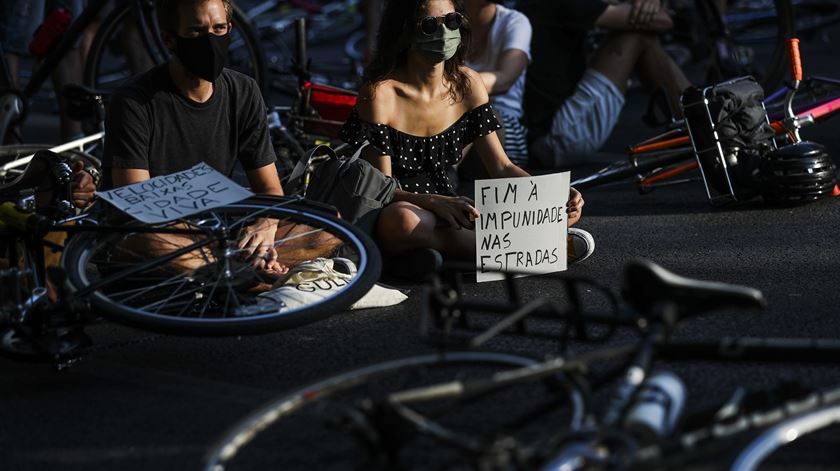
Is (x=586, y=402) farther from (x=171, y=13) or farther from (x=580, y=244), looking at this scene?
(x=580, y=244)

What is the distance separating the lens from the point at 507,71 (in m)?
6.30

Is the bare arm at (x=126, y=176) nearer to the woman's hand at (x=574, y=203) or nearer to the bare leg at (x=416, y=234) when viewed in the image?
the bare leg at (x=416, y=234)

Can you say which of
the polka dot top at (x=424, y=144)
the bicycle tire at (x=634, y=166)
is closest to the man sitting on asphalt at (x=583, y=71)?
the bicycle tire at (x=634, y=166)

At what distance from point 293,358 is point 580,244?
1417 mm

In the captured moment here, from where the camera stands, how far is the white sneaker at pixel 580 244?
478 centimetres

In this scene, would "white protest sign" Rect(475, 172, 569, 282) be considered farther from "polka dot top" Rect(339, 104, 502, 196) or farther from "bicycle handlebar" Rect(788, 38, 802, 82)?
"bicycle handlebar" Rect(788, 38, 802, 82)

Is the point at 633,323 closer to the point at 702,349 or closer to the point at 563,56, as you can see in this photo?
the point at 702,349

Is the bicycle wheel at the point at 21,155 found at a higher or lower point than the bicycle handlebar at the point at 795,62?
higher

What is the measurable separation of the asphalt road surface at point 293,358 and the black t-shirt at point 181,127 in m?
0.58

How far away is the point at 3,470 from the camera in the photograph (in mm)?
3066

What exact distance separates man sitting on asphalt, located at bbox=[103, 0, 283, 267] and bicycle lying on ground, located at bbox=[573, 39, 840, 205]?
187 cm

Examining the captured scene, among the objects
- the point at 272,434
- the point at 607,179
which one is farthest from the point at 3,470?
the point at 607,179

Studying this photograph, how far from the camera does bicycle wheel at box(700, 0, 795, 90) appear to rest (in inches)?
278

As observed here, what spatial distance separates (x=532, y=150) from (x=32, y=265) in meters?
3.56
